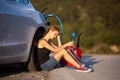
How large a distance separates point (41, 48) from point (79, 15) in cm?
2934

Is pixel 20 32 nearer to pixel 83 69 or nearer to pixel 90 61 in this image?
pixel 83 69

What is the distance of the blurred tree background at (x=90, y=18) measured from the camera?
26.8 metres

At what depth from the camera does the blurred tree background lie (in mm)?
26805

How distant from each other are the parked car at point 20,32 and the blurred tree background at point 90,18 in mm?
15121

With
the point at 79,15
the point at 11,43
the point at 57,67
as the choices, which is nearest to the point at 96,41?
the point at 79,15

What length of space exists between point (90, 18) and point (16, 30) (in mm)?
28632

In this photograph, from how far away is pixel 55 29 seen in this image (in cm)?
1004

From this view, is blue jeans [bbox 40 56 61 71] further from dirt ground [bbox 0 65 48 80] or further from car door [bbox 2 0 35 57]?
car door [bbox 2 0 35 57]

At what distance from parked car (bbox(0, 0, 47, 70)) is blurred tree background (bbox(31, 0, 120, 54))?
49.6 feet

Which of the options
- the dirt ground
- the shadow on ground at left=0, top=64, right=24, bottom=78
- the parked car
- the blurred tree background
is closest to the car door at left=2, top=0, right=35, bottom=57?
the parked car

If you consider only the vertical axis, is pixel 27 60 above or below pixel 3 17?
below

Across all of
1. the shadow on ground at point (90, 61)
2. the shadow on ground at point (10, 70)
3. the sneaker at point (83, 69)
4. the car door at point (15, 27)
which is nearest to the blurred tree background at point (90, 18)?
the shadow on ground at point (90, 61)

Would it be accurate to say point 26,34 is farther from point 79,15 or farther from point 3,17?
point 79,15

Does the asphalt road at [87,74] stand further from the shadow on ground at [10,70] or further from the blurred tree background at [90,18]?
the blurred tree background at [90,18]
